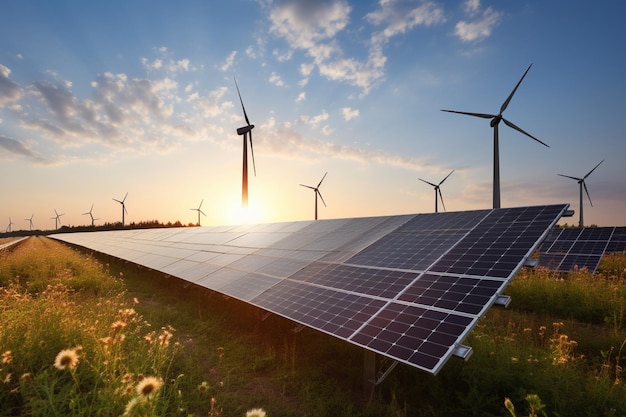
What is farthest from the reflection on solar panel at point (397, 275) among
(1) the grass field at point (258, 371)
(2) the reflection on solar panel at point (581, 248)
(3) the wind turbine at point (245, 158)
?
(3) the wind turbine at point (245, 158)

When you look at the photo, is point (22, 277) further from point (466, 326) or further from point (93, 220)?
point (93, 220)

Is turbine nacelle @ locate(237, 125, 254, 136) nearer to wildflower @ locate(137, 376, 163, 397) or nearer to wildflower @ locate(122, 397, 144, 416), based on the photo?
wildflower @ locate(122, 397, 144, 416)

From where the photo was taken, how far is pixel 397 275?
7.97m

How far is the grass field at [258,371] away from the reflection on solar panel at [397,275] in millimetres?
1103

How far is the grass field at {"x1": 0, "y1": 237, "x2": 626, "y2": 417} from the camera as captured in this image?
4.62 metres

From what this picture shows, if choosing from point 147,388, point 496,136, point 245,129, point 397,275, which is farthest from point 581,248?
point 245,129

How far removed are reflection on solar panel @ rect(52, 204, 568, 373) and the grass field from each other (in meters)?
1.10

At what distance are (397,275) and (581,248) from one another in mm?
19969

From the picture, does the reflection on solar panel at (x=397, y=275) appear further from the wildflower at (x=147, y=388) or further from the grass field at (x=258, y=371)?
the wildflower at (x=147, y=388)

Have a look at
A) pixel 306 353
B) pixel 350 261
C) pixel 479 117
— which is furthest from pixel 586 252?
pixel 306 353

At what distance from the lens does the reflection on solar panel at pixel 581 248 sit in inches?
746

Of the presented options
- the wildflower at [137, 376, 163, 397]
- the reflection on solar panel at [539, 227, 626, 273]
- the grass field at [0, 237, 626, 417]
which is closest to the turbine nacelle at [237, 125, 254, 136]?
the reflection on solar panel at [539, 227, 626, 273]

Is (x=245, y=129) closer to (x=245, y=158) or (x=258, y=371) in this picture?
(x=245, y=158)

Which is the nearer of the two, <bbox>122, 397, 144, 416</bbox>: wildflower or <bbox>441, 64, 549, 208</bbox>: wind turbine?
<bbox>122, 397, 144, 416</bbox>: wildflower
